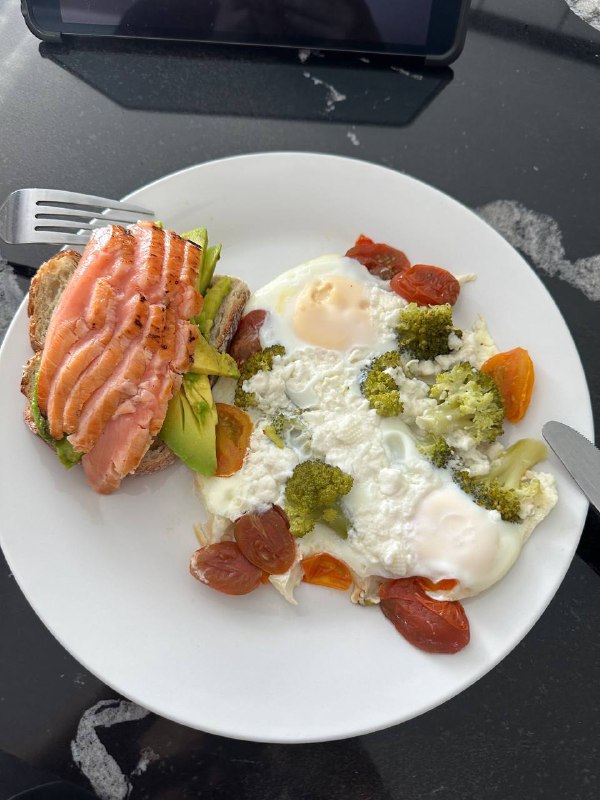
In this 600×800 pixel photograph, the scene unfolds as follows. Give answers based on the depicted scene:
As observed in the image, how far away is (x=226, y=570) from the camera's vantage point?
2670 millimetres

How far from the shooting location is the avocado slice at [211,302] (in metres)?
2.85

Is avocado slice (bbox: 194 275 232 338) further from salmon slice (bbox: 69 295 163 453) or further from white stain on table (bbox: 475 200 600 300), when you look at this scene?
white stain on table (bbox: 475 200 600 300)

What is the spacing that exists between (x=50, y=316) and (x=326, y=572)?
1495mm

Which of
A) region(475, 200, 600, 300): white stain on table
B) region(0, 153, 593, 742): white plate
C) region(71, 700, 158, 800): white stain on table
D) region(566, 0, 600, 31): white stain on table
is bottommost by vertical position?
region(71, 700, 158, 800): white stain on table

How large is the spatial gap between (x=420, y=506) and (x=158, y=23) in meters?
2.61

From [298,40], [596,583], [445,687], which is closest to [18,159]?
[298,40]

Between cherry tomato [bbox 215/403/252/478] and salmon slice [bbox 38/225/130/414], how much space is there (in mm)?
629

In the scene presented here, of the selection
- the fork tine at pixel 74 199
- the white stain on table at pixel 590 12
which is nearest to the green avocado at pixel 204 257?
the fork tine at pixel 74 199

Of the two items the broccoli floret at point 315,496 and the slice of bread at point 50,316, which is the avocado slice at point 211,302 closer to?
the slice of bread at point 50,316

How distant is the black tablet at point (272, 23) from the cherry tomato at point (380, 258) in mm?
1092

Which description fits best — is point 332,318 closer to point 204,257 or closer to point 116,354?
point 204,257

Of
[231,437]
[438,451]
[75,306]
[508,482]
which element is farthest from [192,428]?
[508,482]

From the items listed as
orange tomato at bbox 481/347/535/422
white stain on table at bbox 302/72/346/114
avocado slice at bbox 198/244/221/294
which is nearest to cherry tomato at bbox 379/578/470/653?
orange tomato at bbox 481/347/535/422

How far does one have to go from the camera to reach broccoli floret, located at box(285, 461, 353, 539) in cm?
263
